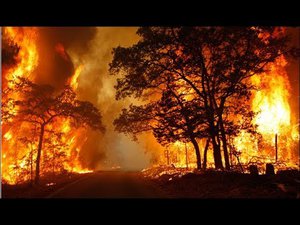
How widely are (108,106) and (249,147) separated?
206 feet

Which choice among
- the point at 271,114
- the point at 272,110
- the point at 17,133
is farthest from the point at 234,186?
the point at 272,110

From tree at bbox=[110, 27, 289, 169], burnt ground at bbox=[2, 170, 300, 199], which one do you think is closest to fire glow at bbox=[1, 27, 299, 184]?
tree at bbox=[110, 27, 289, 169]

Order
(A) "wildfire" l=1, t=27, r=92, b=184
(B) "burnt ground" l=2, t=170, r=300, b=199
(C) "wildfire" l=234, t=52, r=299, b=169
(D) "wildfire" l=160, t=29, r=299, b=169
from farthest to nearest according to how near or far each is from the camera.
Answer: (C) "wildfire" l=234, t=52, r=299, b=169 < (D) "wildfire" l=160, t=29, r=299, b=169 < (A) "wildfire" l=1, t=27, r=92, b=184 < (B) "burnt ground" l=2, t=170, r=300, b=199

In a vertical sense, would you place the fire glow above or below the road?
above

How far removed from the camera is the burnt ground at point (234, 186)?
1545 cm

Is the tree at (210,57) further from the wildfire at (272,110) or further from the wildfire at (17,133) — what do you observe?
the wildfire at (272,110)

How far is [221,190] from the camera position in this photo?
1781 cm

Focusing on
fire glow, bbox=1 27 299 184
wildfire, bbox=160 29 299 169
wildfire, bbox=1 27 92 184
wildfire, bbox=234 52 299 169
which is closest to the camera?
wildfire, bbox=1 27 92 184

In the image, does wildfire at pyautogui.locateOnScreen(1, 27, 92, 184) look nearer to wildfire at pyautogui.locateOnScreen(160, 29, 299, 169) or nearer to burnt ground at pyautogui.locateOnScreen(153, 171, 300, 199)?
burnt ground at pyautogui.locateOnScreen(153, 171, 300, 199)

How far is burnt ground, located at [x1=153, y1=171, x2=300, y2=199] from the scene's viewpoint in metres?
15.5

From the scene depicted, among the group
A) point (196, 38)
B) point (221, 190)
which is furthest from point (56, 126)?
point (221, 190)
